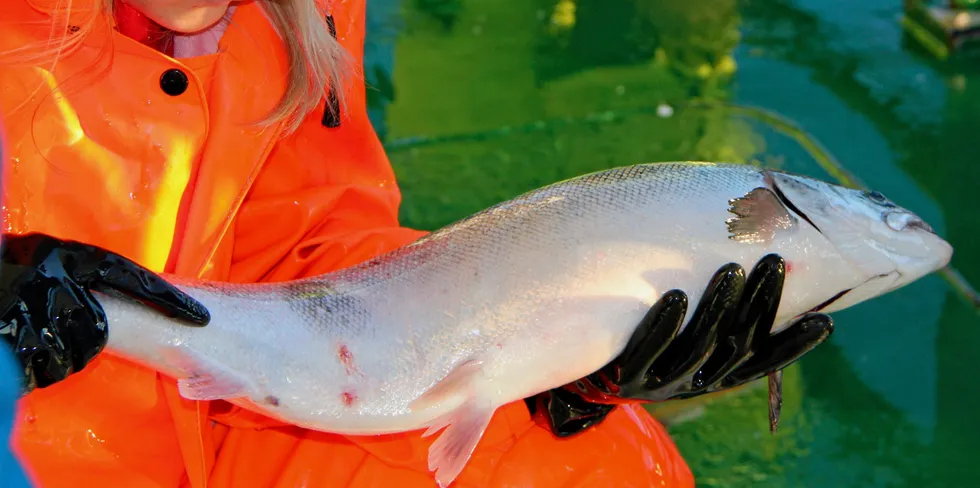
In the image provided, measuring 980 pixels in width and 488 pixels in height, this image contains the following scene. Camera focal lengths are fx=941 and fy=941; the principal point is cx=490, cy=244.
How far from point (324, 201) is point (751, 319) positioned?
84 centimetres

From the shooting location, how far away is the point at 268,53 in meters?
1.73

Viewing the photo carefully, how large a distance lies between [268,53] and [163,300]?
0.62m

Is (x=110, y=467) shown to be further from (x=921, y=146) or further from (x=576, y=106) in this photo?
(x=921, y=146)

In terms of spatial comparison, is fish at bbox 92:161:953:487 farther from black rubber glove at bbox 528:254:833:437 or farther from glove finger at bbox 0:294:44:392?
glove finger at bbox 0:294:44:392

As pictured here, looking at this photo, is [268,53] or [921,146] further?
[921,146]

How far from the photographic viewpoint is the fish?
4.66ft

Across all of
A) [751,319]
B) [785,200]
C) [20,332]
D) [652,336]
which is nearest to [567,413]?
[652,336]

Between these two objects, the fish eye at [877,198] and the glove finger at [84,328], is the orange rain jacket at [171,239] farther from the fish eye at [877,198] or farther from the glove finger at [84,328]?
the fish eye at [877,198]

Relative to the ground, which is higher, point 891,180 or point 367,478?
point 367,478

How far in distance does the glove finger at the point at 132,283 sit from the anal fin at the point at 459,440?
0.42 m

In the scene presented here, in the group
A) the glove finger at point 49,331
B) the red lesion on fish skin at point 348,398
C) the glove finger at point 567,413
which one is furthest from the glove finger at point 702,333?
the glove finger at point 49,331

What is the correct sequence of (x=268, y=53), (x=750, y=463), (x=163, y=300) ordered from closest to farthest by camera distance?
(x=163, y=300) → (x=268, y=53) → (x=750, y=463)

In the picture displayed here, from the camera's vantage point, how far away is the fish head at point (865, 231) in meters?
1.61

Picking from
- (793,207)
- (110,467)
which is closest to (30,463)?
(110,467)
